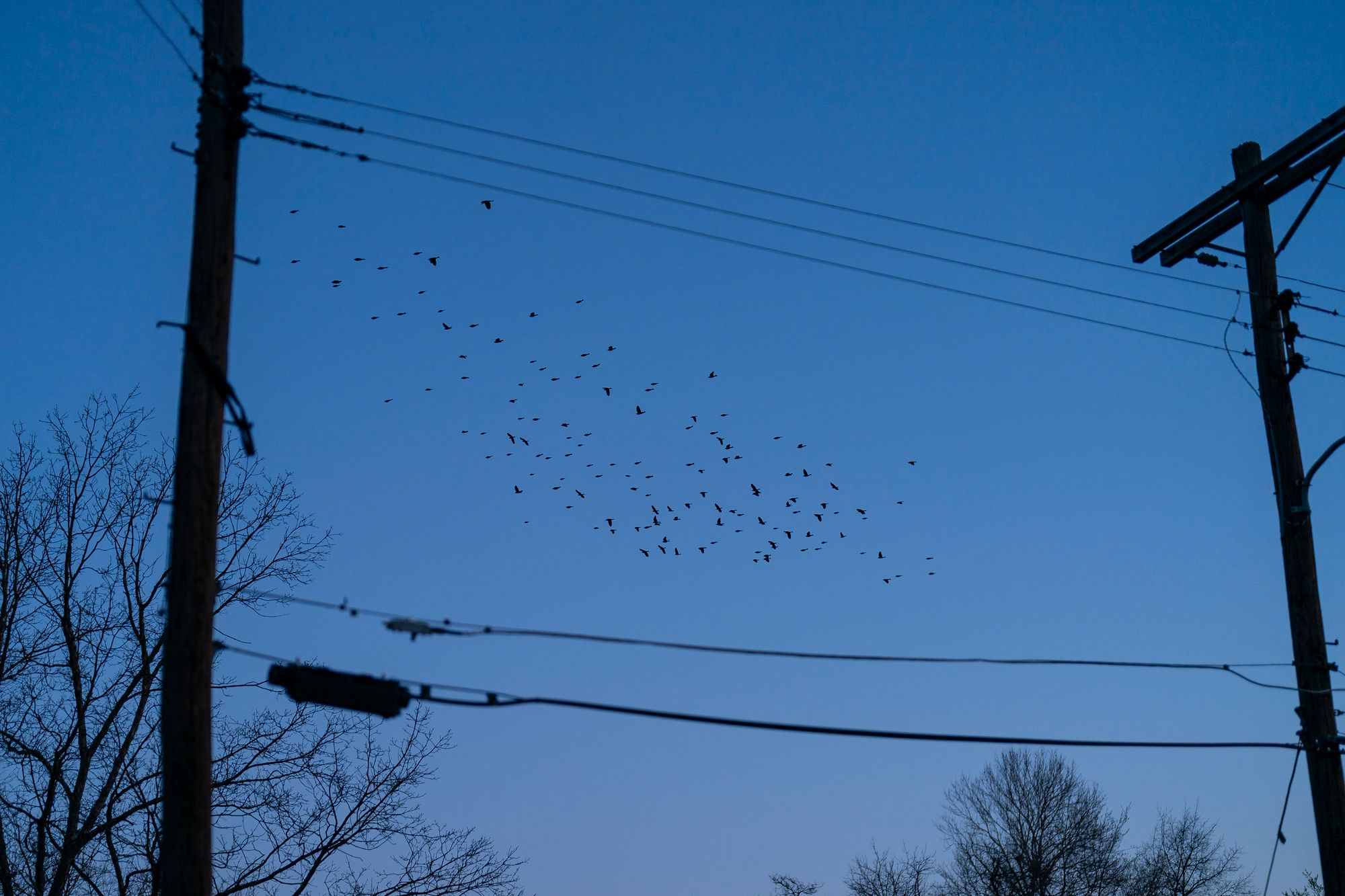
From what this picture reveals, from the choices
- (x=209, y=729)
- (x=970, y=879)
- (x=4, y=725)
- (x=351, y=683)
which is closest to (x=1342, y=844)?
(x=351, y=683)

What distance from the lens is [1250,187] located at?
11.8 meters

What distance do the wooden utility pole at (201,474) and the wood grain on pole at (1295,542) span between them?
342 inches

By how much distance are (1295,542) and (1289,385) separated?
1.55 metres

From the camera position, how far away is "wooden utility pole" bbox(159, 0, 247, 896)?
23.6 feet

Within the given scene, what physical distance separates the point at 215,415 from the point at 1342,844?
9.34m

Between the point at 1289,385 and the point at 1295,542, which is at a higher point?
the point at 1289,385

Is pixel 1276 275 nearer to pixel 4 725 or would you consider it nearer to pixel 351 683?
pixel 351 683

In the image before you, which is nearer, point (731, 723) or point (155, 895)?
point (731, 723)

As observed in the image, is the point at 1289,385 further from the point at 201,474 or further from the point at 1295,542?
the point at 201,474

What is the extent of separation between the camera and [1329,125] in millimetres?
11344

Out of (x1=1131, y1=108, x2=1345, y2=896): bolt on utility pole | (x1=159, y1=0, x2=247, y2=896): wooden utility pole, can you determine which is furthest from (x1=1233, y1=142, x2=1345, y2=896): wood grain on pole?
(x1=159, y1=0, x2=247, y2=896): wooden utility pole

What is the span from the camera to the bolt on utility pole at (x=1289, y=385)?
33.5 feet

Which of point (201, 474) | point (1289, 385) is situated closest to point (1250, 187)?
point (1289, 385)

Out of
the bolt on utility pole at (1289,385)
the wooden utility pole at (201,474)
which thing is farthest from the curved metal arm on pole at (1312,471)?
the wooden utility pole at (201,474)
